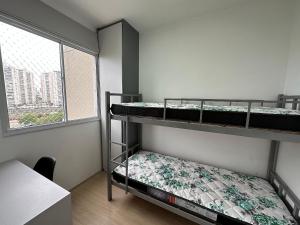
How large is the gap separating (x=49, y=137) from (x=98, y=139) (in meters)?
0.89

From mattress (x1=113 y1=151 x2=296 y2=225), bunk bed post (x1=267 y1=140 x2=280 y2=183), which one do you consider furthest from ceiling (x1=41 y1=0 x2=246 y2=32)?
mattress (x1=113 y1=151 x2=296 y2=225)

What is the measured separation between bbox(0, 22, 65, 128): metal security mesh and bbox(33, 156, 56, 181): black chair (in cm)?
51

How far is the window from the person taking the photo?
4.83 ft

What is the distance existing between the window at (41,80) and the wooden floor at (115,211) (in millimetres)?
1200

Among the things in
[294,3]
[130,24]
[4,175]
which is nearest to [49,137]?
[4,175]

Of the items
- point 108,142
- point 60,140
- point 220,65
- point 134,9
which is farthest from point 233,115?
point 60,140

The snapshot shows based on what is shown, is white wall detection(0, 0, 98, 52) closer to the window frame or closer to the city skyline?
the window frame

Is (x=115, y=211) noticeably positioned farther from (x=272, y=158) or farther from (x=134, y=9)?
(x=134, y=9)

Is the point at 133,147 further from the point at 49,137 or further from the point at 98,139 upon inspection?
the point at 49,137

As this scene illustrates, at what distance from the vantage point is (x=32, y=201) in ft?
2.96

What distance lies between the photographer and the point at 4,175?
1.18 metres

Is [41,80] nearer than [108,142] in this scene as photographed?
Yes

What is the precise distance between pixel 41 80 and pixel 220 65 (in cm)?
251

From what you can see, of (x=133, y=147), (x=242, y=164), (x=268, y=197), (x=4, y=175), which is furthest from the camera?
(x=133, y=147)
